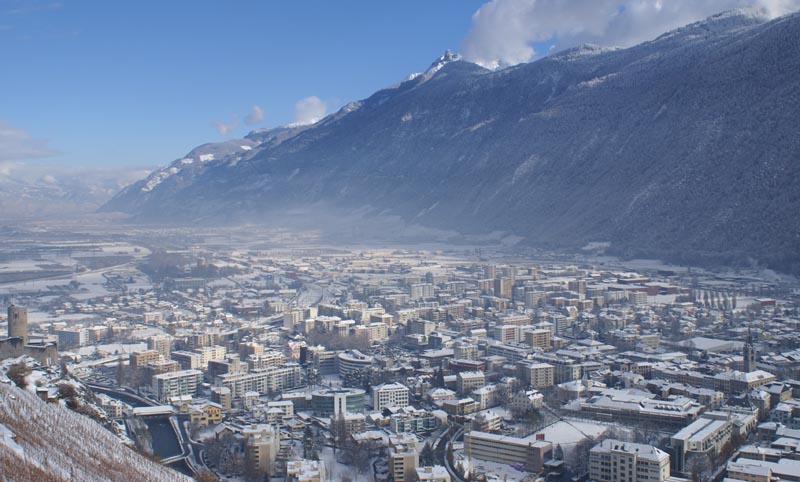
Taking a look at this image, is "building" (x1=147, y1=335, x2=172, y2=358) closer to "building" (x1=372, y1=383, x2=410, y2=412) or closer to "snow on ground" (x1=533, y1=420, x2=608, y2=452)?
"building" (x1=372, y1=383, x2=410, y2=412)

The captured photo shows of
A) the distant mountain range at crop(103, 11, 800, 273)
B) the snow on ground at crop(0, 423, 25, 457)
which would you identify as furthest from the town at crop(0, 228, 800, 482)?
the distant mountain range at crop(103, 11, 800, 273)

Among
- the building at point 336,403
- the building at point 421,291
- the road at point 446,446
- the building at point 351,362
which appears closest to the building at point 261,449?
the road at point 446,446

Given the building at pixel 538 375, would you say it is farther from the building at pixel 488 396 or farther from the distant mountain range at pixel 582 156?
the distant mountain range at pixel 582 156

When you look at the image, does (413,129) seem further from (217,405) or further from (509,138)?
(217,405)

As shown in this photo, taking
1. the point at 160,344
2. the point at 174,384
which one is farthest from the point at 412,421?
the point at 160,344

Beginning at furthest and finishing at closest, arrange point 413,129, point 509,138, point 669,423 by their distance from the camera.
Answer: point 413,129, point 509,138, point 669,423

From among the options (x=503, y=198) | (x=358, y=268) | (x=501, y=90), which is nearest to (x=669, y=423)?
(x=358, y=268)
